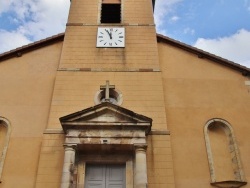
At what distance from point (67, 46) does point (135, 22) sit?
117 inches

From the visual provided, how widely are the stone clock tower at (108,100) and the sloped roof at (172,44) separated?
46 cm

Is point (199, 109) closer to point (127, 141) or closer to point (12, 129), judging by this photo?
point (127, 141)

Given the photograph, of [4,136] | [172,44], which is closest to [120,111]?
[4,136]

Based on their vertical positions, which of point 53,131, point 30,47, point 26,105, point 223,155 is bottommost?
point 223,155

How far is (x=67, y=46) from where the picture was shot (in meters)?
12.3

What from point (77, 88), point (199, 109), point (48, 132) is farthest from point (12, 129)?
point (199, 109)

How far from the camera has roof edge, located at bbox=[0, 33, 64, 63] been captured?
39.3 feet

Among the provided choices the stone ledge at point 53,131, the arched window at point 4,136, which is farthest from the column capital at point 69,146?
the arched window at point 4,136

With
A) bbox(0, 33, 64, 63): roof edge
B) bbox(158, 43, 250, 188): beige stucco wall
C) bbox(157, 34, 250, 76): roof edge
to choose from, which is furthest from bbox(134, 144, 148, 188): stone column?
bbox(0, 33, 64, 63): roof edge

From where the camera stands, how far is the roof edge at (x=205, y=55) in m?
11.8

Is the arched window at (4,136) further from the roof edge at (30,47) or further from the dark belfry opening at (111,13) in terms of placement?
the dark belfry opening at (111,13)

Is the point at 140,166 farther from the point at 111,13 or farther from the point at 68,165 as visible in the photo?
the point at 111,13

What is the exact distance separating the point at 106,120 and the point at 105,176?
5.41ft

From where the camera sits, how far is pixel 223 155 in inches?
411
